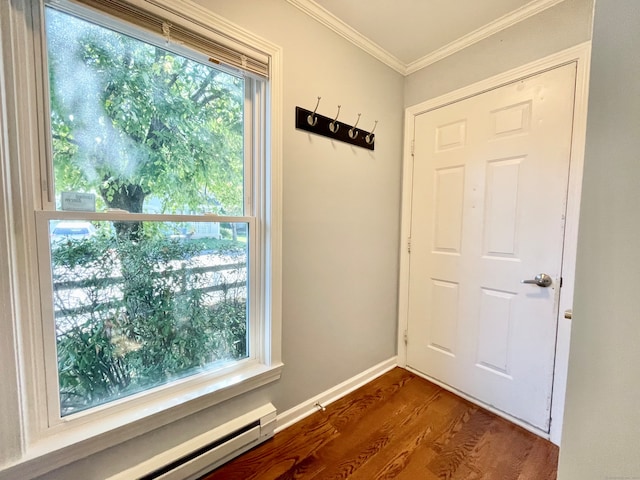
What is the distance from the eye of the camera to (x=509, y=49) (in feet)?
5.16

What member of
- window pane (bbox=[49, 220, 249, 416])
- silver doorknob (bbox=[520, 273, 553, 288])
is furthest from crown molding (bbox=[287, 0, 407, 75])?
silver doorknob (bbox=[520, 273, 553, 288])

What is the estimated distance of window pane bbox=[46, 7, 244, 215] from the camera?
973mm

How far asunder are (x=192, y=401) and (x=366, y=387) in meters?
1.23

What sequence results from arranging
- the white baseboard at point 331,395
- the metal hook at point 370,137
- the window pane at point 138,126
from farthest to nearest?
the metal hook at point 370,137 → the white baseboard at point 331,395 → the window pane at point 138,126

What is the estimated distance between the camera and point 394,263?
216 centimetres

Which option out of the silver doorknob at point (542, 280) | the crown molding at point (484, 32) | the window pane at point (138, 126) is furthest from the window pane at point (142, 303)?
the crown molding at point (484, 32)

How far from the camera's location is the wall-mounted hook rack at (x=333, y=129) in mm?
1507

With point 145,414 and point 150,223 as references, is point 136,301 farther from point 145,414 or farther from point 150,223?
point 145,414

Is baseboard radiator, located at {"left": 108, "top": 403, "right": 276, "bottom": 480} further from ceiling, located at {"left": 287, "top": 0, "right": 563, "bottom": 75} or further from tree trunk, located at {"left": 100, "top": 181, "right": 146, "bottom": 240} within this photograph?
ceiling, located at {"left": 287, "top": 0, "right": 563, "bottom": 75}

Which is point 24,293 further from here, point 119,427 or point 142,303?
point 119,427

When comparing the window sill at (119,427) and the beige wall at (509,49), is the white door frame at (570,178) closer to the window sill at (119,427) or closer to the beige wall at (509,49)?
the beige wall at (509,49)

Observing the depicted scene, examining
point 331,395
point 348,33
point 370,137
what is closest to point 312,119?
point 370,137

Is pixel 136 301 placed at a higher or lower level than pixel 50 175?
lower

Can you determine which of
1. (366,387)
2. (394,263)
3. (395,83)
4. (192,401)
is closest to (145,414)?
(192,401)
